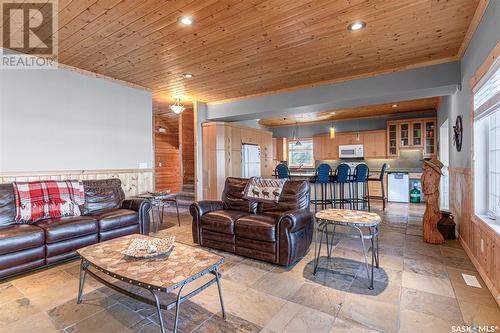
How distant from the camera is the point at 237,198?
386 cm

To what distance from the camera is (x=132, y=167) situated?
4.91 metres

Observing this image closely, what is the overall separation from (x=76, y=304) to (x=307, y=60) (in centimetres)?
400

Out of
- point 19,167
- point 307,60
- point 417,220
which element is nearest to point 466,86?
point 307,60

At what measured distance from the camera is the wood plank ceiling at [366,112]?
641cm

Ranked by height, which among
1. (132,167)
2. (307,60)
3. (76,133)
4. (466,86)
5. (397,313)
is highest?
(307,60)

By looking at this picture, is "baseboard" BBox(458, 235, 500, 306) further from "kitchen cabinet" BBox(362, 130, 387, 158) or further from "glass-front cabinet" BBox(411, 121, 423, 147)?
"kitchen cabinet" BBox(362, 130, 387, 158)

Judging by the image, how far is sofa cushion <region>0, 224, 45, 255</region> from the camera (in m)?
2.54

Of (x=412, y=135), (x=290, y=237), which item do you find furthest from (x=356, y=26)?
(x=412, y=135)

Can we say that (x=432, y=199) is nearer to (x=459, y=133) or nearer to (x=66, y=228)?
(x=459, y=133)

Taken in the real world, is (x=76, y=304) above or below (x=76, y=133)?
below

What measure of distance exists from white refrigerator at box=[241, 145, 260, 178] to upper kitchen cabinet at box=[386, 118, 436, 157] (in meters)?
4.02

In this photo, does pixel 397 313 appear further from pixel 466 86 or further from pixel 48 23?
pixel 48 23

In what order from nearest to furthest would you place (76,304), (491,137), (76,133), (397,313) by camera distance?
(397,313) < (76,304) < (491,137) < (76,133)

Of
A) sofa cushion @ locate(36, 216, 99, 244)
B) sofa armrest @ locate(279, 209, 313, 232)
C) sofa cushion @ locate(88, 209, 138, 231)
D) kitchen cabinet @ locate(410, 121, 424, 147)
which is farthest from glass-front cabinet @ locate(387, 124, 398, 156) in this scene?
sofa cushion @ locate(36, 216, 99, 244)
